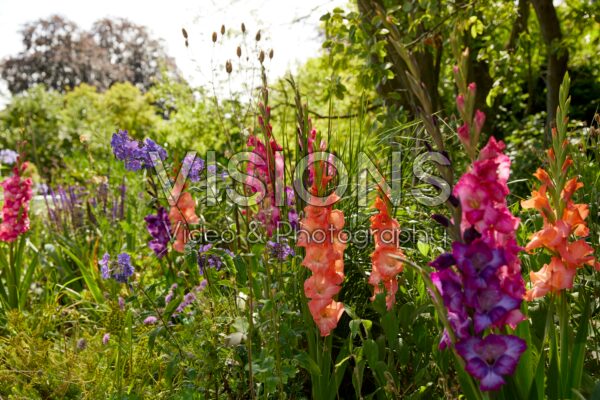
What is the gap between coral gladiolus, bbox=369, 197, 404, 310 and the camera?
1691 mm

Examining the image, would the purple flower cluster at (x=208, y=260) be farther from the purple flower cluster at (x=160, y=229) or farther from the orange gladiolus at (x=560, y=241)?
the orange gladiolus at (x=560, y=241)

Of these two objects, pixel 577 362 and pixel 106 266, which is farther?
pixel 106 266

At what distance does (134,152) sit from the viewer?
7.63 feet

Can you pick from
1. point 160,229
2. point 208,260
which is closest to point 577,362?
point 208,260

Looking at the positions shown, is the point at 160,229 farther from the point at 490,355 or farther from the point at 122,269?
the point at 490,355

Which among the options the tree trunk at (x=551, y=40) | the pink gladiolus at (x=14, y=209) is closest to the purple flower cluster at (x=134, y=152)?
the pink gladiolus at (x=14, y=209)

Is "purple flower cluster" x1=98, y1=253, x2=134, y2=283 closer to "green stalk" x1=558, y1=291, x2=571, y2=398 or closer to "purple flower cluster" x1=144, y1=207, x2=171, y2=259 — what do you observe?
"purple flower cluster" x1=144, y1=207, x2=171, y2=259

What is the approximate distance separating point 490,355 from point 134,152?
1.65 m

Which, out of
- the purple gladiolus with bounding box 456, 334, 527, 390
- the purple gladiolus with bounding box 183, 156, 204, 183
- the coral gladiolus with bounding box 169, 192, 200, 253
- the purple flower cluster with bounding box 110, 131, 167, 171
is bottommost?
the purple gladiolus with bounding box 456, 334, 527, 390

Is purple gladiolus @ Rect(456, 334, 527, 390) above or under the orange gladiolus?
under

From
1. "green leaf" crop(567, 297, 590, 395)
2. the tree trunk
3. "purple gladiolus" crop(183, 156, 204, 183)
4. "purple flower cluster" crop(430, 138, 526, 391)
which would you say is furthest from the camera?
the tree trunk

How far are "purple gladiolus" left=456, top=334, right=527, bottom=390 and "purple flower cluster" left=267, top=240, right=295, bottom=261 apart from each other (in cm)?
99

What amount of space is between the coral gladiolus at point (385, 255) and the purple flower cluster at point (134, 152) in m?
1.02

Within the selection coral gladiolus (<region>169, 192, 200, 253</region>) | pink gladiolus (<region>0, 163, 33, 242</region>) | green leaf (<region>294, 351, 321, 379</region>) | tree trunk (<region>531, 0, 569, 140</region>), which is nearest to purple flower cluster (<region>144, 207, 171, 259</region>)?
coral gladiolus (<region>169, 192, 200, 253</region>)
